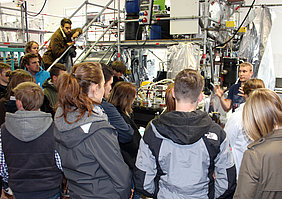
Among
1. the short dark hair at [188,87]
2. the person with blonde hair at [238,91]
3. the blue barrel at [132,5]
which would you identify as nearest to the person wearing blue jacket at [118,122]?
the short dark hair at [188,87]

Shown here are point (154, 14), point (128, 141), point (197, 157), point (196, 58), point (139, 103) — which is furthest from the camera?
point (154, 14)

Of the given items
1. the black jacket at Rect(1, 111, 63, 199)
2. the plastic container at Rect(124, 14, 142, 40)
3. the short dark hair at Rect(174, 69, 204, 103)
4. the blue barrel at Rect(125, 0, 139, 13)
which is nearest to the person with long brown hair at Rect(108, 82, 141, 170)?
the black jacket at Rect(1, 111, 63, 199)

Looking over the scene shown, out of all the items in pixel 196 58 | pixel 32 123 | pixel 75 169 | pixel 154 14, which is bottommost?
pixel 75 169

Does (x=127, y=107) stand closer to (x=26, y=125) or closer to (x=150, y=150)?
(x=150, y=150)

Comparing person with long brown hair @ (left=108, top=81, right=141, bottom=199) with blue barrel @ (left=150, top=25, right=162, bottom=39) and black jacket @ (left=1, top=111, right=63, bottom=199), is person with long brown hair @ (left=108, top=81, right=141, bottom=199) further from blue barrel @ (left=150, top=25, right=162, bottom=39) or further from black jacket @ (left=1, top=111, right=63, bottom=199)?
blue barrel @ (left=150, top=25, right=162, bottom=39)

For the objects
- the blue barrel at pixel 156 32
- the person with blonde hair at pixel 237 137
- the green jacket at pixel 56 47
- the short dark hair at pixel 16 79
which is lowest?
the person with blonde hair at pixel 237 137

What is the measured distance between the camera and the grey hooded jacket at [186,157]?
132 cm

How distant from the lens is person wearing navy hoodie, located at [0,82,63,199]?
158cm

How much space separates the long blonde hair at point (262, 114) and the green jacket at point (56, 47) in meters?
4.07

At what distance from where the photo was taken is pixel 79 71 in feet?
5.04

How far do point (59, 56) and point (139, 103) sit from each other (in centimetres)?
211

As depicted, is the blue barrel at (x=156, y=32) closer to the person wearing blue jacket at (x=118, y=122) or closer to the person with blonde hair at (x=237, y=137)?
the person with blonde hair at (x=237, y=137)

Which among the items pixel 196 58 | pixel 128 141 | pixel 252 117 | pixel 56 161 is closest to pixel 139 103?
pixel 196 58

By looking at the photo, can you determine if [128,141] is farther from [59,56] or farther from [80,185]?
[59,56]
